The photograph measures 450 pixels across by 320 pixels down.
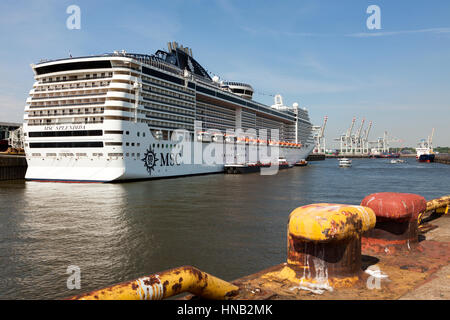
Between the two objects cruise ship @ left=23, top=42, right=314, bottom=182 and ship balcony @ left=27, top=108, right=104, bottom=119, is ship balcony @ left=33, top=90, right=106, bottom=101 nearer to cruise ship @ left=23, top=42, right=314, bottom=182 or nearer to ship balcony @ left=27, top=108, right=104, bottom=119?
cruise ship @ left=23, top=42, right=314, bottom=182

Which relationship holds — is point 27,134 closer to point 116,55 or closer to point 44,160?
point 44,160

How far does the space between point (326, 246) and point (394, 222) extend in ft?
8.43

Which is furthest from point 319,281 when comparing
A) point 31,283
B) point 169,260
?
point 31,283

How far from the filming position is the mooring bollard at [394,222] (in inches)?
259

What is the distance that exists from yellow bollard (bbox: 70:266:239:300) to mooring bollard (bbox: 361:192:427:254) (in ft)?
12.2

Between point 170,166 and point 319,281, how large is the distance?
4137 cm

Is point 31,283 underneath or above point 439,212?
underneath

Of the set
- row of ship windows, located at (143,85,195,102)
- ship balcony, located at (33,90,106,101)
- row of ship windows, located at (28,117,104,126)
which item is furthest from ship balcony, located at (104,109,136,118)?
row of ship windows, located at (143,85,195,102)

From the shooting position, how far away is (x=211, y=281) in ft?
14.0

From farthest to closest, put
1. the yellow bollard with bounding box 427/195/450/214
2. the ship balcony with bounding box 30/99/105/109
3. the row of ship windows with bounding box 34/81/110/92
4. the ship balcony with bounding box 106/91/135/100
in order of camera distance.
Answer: the row of ship windows with bounding box 34/81/110/92
the ship balcony with bounding box 30/99/105/109
the ship balcony with bounding box 106/91/135/100
the yellow bollard with bounding box 427/195/450/214

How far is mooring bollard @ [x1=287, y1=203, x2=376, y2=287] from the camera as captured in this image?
4.81 metres

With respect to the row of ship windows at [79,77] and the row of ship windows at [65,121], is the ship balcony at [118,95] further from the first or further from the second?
the row of ship windows at [79,77]
